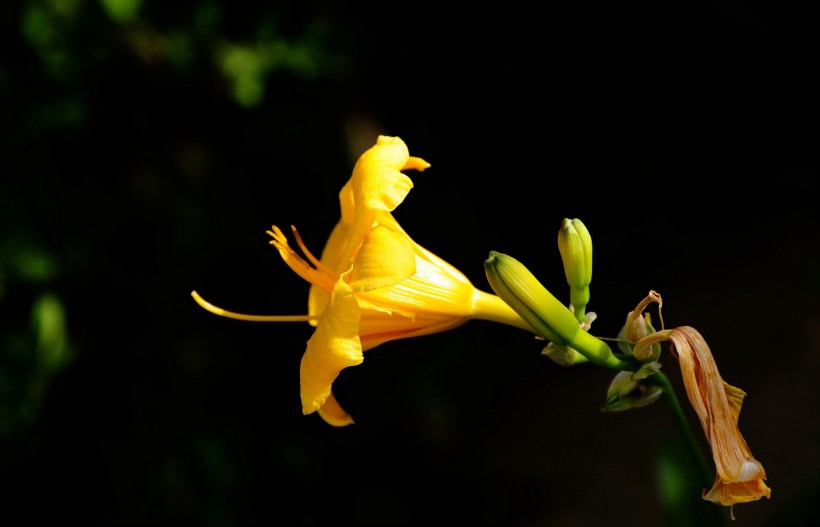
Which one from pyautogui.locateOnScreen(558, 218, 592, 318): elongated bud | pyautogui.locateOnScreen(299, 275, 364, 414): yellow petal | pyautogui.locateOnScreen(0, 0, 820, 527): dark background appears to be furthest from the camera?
pyautogui.locateOnScreen(0, 0, 820, 527): dark background

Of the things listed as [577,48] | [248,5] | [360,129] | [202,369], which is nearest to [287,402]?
[202,369]

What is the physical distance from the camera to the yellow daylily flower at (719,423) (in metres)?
0.95

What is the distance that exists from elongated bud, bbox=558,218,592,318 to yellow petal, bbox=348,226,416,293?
0.65 feet

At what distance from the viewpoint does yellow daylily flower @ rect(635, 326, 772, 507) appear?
953 mm

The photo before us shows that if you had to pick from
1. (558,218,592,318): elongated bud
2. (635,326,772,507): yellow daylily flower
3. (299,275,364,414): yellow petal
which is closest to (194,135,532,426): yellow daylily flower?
(299,275,364,414): yellow petal

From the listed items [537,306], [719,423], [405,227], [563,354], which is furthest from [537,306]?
[405,227]

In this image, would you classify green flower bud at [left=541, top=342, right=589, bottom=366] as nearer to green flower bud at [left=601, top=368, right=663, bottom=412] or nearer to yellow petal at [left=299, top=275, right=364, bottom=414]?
green flower bud at [left=601, top=368, right=663, bottom=412]

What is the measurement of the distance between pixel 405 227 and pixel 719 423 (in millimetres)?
1409

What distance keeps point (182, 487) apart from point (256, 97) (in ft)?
2.85

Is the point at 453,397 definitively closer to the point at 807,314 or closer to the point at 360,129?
the point at 360,129

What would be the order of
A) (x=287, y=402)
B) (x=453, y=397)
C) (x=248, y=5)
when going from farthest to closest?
1. (x=453, y=397)
2. (x=287, y=402)
3. (x=248, y=5)

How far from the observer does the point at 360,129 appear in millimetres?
2203

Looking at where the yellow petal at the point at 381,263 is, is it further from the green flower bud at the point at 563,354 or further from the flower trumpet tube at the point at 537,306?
the green flower bud at the point at 563,354

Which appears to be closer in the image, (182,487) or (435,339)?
(182,487)
